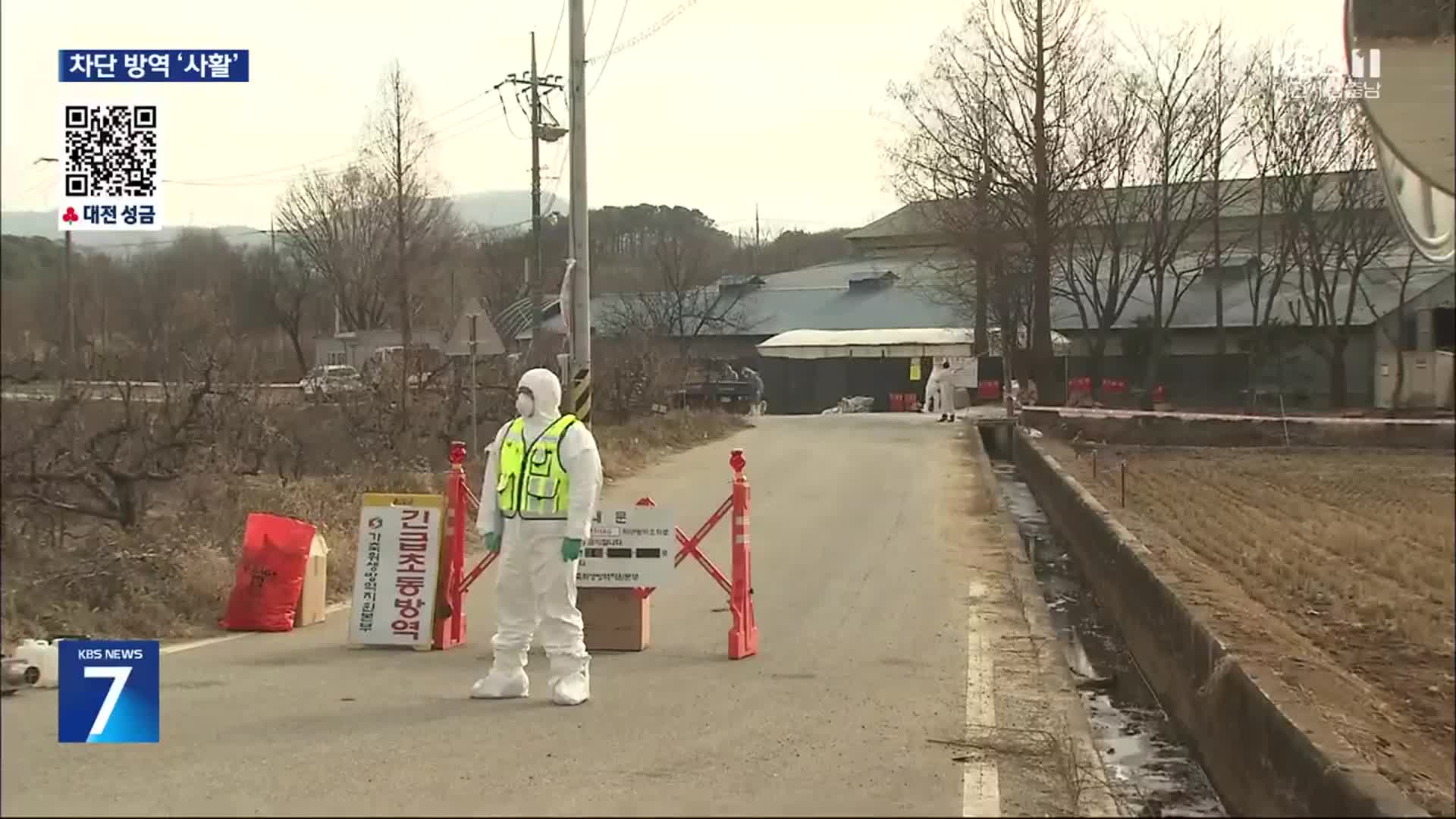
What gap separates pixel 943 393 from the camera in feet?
147

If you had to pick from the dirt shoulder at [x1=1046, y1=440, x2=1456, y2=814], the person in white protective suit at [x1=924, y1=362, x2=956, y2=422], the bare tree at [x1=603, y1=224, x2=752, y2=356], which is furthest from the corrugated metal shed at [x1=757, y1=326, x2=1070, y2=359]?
the dirt shoulder at [x1=1046, y1=440, x2=1456, y2=814]

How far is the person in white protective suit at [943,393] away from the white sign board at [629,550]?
32.1 meters

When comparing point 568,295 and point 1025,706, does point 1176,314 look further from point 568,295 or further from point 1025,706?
point 1025,706

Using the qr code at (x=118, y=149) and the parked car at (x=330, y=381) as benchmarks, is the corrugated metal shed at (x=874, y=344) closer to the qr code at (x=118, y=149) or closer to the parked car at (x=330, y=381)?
the parked car at (x=330, y=381)

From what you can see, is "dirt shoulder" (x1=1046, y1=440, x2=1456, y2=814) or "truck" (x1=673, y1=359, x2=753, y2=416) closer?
"dirt shoulder" (x1=1046, y1=440, x2=1456, y2=814)

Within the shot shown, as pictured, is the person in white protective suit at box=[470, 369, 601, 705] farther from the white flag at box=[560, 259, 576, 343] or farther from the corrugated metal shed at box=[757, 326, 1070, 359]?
the corrugated metal shed at box=[757, 326, 1070, 359]

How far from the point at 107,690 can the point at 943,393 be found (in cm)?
4037

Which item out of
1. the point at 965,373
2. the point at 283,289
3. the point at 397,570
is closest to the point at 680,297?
the point at 965,373

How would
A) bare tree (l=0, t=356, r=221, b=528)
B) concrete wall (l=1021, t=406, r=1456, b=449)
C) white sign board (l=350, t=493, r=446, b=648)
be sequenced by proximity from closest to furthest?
bare tree (l=0, t=356, r=221, b=528) → white sign board (l=350, t=493, r=446, b=648) → concrete wall (l=1021, t=406, r=1456, b=449)

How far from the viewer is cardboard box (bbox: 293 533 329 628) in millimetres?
11312

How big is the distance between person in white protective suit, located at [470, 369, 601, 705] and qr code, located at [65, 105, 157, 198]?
9.88 feet

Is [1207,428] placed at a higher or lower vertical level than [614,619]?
higher

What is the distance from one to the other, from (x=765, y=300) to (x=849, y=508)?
1789 inches

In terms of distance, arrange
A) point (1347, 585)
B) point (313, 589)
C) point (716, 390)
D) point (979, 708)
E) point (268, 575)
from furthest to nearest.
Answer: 1. point (716, 390)
2. point (1347, 585)
3. point (313, 589)
4. point (268, 575)
5. point (979, 708)
